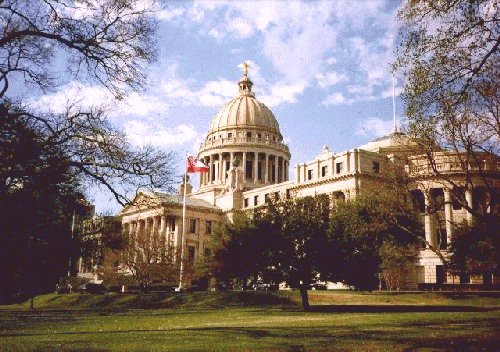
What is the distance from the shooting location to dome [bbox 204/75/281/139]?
411ft

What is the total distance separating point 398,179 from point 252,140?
83177mm

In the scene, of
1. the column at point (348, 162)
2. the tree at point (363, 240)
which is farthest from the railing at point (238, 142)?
the tree at point (363, 240)

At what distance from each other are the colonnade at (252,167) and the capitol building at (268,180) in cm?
24

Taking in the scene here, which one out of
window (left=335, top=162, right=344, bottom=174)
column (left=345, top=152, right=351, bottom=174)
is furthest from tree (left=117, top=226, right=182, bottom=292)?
window (left=335, top=162, right=344, bottom=174)

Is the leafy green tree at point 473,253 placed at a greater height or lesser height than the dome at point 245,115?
lesser

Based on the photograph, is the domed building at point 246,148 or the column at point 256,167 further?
the domed building at point 246,148

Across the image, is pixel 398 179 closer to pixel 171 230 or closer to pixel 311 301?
pixel 311 301

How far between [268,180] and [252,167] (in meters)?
5.17

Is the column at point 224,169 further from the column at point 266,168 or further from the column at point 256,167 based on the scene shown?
the column at point 266,168

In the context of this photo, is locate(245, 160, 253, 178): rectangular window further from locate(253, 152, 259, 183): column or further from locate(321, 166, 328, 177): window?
locate(321, 166, 328, 177): window

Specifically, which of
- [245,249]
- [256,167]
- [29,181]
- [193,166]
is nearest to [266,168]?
[256,167]

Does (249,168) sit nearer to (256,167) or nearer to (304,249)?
(256,167)

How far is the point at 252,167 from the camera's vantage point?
398 ft

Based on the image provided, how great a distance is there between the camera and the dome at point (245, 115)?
411 feet
